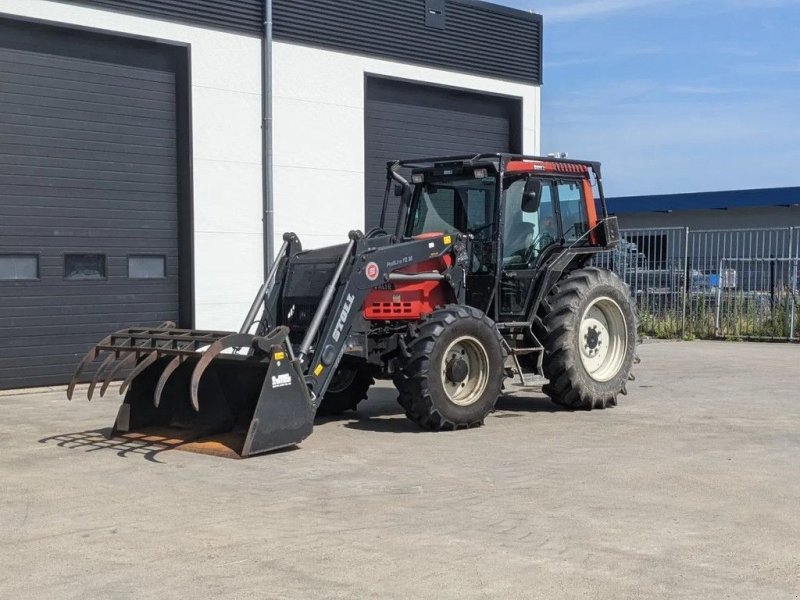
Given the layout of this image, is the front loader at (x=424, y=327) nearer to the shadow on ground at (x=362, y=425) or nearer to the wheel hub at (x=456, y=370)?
the wheel hub at (x=456, y=370)

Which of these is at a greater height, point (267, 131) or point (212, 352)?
point (267, 131)

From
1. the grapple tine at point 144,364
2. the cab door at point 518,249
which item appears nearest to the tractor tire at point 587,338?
the cab door at point 518,249

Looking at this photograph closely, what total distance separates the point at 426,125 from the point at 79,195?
646 cm

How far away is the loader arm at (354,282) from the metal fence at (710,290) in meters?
12.7

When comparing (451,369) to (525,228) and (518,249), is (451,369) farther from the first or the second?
(525,228)

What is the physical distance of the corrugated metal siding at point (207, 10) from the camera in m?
13.9

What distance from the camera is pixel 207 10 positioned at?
14727 millimetres

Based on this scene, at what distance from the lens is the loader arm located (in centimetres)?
893

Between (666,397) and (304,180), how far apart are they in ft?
22.0

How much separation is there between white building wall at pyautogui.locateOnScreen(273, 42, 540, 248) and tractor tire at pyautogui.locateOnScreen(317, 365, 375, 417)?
5289 millimetres

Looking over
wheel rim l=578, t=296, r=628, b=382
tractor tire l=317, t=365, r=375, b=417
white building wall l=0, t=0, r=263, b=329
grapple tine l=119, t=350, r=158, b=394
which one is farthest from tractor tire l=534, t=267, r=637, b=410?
white building wall l=0, t=0, r=263, b=329

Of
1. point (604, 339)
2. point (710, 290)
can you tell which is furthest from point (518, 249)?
point (710, 290)

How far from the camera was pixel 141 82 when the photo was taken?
1432 cm

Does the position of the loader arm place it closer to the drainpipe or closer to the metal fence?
the drainpipe
